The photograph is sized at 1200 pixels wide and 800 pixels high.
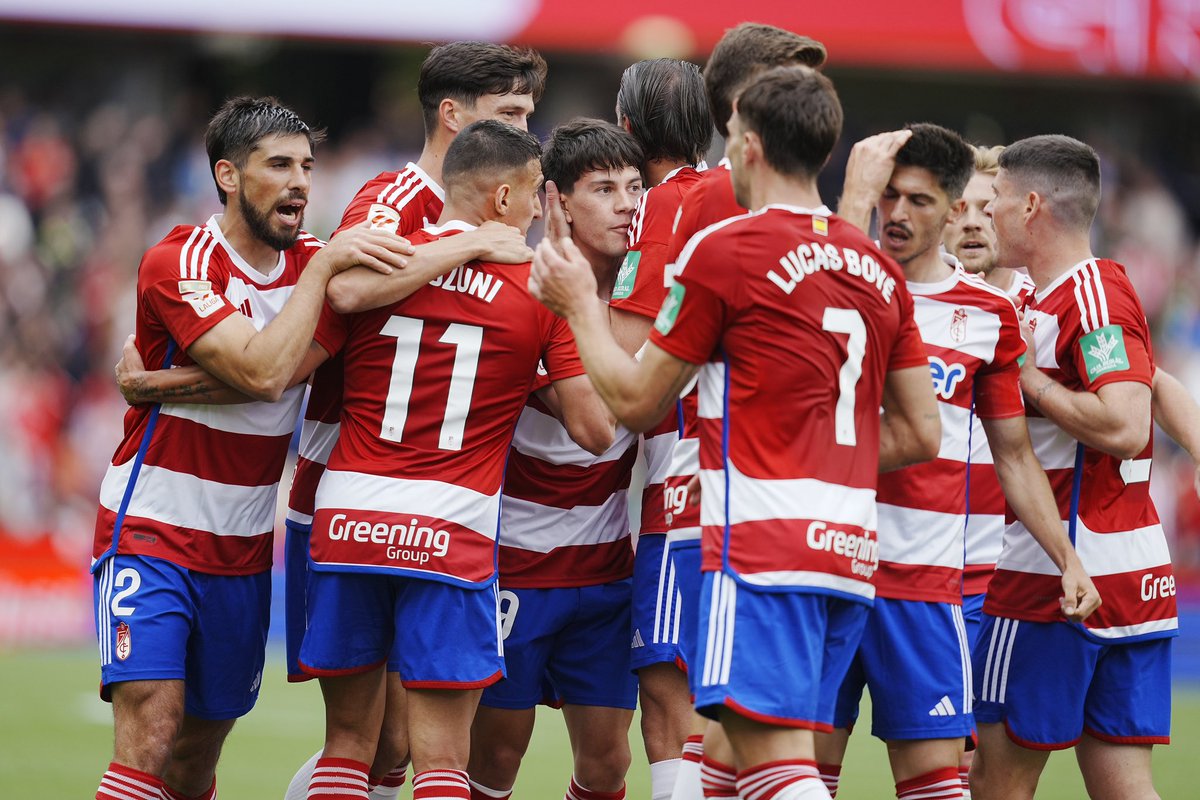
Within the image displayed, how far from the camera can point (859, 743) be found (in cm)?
1101

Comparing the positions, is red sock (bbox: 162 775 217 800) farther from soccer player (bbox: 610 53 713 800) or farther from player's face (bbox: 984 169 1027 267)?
player's face (bbox: 984 169 1027 267)

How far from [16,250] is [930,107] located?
42.6ft

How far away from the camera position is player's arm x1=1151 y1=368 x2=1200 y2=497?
20.4 feet

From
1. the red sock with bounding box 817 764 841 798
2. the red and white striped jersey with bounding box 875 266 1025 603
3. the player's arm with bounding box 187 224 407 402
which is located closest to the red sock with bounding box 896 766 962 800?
the red sock with bounding box 817 764 841 798

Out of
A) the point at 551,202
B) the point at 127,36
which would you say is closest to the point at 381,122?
the point at 127,36

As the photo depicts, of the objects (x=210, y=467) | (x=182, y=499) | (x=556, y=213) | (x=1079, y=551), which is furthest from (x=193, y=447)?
(x=1079, y=551)

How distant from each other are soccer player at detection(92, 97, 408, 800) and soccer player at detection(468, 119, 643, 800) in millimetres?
975

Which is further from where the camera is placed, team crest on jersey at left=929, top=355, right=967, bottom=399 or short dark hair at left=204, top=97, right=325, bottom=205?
short dark hair at left=204, top=97, right=325, bottom=205

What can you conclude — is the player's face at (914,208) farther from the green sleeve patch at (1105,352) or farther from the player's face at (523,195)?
the player's face at (523,195)

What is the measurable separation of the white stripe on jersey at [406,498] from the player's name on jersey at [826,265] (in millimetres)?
1519

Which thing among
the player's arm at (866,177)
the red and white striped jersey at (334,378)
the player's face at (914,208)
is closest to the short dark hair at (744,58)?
the player's arm at (866,177)

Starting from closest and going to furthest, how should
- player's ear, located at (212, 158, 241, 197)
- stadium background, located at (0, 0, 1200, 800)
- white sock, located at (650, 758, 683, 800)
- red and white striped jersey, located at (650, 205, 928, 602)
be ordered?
1. red and white striped jersey, located at (650, 205, 928, 602)
2. player's ear, located at (212, 158, 241, 197)
3. white sock, located at (650, 758, 683, 800)
4. stadium background, located at (0, 0, 1200, 800)

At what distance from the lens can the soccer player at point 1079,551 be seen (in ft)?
18.8

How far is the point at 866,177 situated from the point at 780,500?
4.20ft
